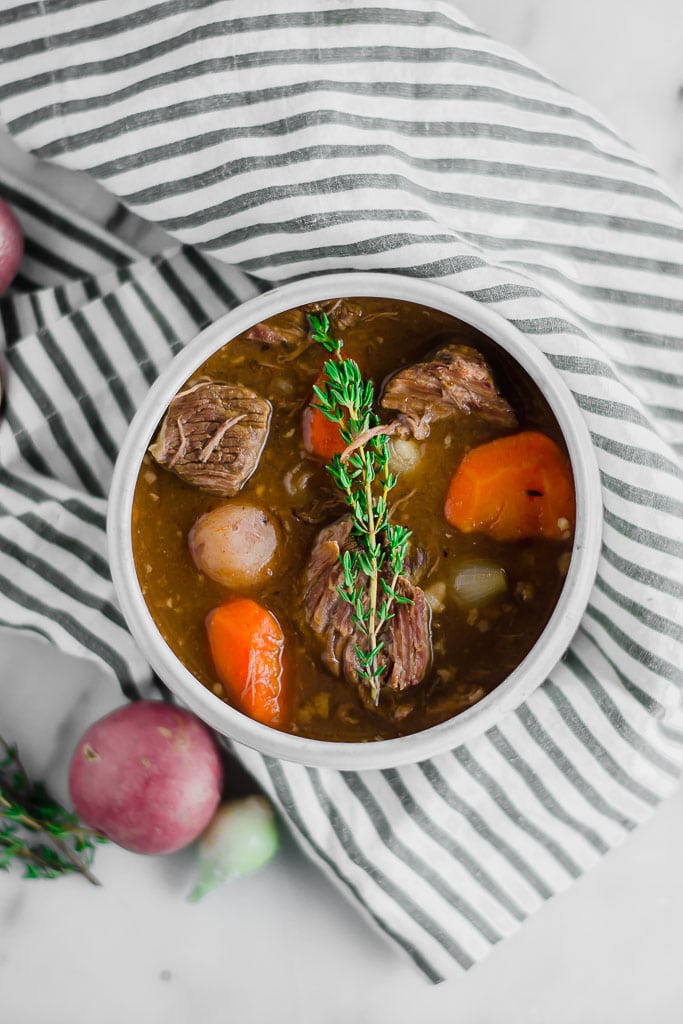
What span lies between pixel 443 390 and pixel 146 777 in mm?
952

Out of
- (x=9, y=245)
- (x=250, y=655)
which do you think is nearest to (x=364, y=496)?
(x=250, y=655)

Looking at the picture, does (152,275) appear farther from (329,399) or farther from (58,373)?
(329,399)

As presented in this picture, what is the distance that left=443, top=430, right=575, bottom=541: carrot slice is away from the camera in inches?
63.5

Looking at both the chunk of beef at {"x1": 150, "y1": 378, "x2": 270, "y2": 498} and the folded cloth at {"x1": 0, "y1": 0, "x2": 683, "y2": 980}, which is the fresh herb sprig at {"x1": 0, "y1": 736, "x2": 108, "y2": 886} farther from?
the chunk of beef at {"x1": 150, "y1": 378, "x2": 270, "y2": 498}

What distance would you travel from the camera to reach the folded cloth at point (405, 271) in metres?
1.72

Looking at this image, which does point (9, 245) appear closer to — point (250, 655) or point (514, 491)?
point (250, 655)

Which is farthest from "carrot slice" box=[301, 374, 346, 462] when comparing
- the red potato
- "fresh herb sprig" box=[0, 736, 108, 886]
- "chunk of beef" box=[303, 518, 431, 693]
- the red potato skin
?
"fresh herb sprig" box=[0, 736, 108, 886]

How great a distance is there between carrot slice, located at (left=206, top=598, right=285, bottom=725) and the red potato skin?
25 centimetres

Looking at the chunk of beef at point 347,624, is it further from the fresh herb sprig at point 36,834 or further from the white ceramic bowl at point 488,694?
the fresh herb sprig at point 36,834

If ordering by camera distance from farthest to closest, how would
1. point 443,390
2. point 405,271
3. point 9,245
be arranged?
point 9,245 < point 405,271 < point 443,390

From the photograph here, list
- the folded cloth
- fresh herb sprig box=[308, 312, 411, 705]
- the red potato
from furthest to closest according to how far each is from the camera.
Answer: the red potato → the folded cloth → fresh herb sprig box=[308, 312, 411, 705]

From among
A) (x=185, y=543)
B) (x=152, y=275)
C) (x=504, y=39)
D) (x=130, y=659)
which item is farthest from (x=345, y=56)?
(x=130, y=659)

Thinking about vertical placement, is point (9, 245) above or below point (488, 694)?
above

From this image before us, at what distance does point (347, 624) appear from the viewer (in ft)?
5.36
